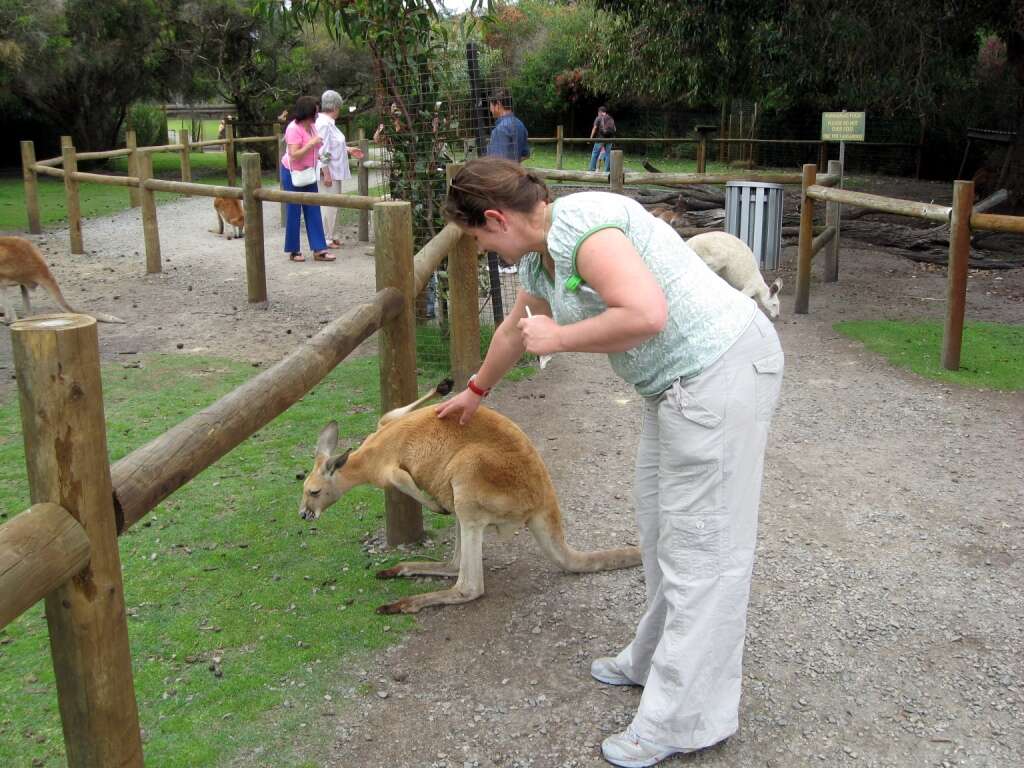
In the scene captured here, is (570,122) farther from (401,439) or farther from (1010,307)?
(401,439)

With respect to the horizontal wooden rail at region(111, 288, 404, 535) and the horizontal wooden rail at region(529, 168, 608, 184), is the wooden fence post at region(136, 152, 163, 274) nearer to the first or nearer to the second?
the horizontal wooden rail at region(529, 168, 608, 184)

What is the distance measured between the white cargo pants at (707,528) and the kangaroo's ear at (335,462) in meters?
1.33

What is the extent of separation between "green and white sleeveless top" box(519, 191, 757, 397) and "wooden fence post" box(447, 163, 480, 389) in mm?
2982

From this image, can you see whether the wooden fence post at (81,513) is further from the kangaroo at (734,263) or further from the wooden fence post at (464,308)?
the kangaroo at (734,263)

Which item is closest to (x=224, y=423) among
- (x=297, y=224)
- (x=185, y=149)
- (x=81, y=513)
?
(x=81, y=513)

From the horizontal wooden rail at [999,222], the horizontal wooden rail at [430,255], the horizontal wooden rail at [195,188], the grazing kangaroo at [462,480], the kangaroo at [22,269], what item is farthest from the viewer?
the horizontal wooden rail at [195,188]

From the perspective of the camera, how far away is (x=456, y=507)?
3.44m

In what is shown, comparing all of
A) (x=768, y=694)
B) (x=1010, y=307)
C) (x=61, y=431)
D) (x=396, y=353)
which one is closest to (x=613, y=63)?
(x=1010, y=307)

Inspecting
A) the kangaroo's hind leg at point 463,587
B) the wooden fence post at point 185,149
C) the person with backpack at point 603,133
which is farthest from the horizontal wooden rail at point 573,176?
the person with backpack at point 603,133

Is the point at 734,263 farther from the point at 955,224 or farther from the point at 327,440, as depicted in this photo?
the point at 327,440

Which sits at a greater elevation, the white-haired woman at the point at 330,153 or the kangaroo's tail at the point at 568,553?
the white-haired woman at the point at 330,153

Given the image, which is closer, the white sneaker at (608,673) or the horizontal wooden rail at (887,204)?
the white sneaker at (608,673)

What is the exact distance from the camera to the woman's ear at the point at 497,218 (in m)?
2.47

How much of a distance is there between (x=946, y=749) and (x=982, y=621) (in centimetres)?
85
